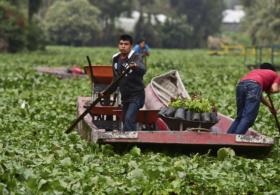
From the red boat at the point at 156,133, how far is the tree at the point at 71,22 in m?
61.4

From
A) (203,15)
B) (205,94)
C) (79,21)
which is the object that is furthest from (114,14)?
(205,94)

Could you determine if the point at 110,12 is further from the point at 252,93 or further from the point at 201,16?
the point at 252,93

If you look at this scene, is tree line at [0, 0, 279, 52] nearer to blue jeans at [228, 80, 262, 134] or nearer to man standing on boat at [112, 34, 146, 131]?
blue jeans at [228, 80, 262, 134]

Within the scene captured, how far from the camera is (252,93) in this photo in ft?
36.3

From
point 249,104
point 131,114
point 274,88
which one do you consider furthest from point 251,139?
point 131,114

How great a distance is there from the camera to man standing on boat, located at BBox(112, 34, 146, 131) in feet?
36.5

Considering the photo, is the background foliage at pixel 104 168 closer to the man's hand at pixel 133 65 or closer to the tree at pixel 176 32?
the man's hand at pixel 133 65

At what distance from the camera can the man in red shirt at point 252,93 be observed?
11047 mm

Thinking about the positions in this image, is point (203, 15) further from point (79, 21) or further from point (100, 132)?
point (100, 132)

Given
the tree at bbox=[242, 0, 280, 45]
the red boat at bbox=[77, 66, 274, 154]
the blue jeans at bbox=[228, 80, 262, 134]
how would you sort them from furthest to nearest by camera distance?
1. the tree at bbox=[242, 0, 280, 45]
2. the blue jeans at bbox=[228, 80, 262, 134]
3. the red boat at bbox=[77, 66, 274, 154]

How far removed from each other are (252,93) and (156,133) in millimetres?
1683

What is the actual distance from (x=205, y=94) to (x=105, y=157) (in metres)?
10.7

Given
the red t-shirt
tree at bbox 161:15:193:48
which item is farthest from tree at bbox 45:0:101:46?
the red t-shirt

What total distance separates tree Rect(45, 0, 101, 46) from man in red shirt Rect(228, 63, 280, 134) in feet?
207
